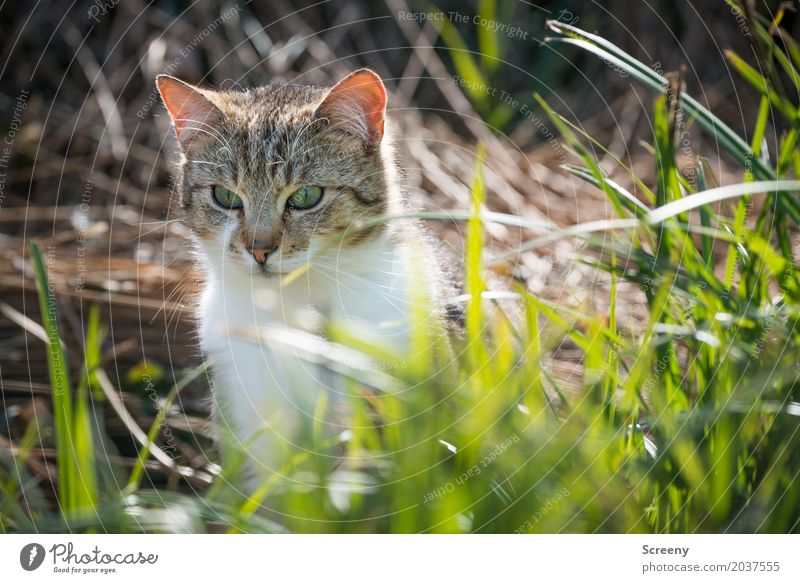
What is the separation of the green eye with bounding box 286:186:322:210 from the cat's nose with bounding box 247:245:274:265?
0.37 feet

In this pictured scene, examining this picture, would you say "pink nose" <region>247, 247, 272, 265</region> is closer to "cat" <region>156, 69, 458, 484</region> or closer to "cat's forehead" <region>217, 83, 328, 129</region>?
"cat" <region>156, 69, 458, 484</region>

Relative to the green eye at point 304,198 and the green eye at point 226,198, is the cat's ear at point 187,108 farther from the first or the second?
the green eye at point 304,198

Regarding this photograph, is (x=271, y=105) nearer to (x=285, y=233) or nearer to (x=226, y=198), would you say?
(x=226, y=198)

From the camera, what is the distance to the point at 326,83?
283 centimetres

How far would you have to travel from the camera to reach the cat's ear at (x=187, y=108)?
151 cm

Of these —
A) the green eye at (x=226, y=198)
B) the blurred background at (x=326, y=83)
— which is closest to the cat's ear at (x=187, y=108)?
the green eye at (x=226, y=198)

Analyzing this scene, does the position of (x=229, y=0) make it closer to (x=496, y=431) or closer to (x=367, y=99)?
(x=367, y=99)

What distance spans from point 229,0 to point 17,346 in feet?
4.50

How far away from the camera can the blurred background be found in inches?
97.1

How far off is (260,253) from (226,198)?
0.60ft
